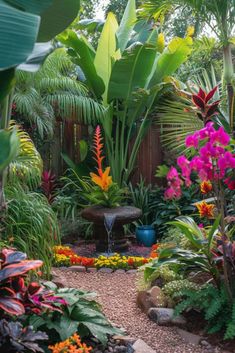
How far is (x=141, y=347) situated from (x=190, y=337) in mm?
536

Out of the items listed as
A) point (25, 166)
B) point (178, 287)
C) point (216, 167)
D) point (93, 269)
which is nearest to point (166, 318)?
point (178, 287)

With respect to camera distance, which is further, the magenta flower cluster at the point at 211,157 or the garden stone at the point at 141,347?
the magenta flower cluster at the point at 211,157

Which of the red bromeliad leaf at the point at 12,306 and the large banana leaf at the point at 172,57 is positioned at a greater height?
the large banana leaf at the point at 172,57

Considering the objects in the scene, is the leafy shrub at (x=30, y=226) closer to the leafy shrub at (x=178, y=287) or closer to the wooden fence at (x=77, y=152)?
the leafy shrub at (x=178, y=287)

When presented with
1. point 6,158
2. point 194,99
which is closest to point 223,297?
point 194,99

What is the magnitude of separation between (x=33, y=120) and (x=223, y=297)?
5117 mm

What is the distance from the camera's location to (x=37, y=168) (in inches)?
202

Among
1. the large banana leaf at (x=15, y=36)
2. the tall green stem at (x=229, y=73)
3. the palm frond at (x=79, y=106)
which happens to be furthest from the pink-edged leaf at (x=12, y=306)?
the palm frond at (x=79, y=106)

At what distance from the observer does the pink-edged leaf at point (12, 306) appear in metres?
2.60

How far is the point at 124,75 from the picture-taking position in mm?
7691

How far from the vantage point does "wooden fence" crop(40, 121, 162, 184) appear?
361 inches

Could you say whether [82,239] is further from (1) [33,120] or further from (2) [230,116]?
(2) [230,116]

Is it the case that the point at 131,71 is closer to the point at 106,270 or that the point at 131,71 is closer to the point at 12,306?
the point at 106,270

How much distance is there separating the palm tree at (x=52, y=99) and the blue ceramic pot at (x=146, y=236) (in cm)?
208
